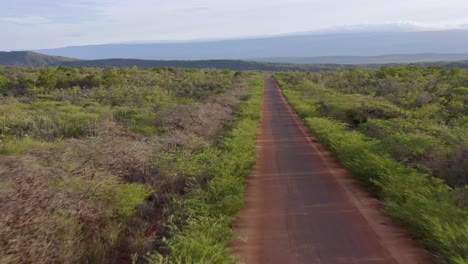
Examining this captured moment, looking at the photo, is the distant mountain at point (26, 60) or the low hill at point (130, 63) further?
the low hill at point (130, 63)

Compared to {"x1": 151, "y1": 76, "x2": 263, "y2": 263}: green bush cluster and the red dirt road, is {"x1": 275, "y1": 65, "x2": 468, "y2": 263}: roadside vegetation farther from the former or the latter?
{"x1": 151, "y1": 76, "x2": 263, "y2": 263}: green bush cluster

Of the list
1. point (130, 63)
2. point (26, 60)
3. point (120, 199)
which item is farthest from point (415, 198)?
point (130, 63)

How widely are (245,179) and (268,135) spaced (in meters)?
7.21

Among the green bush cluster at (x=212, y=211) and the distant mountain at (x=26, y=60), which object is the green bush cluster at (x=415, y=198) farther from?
the distant mountain at (x=26, y=60)

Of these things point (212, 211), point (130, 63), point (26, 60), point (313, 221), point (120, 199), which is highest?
point (26, 60)

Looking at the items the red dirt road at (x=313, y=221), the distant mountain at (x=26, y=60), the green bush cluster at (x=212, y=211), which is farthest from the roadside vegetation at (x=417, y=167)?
the distant mountain at (x=26, y=60)

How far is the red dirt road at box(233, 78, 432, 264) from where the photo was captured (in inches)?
242

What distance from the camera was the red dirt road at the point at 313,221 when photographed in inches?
242

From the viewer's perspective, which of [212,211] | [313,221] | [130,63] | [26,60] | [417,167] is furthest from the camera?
[130,63]

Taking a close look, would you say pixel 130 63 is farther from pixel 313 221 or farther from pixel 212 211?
pixel 313 221

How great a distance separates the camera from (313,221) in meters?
7.49

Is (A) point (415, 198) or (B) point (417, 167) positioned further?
(B) point (417, 167)

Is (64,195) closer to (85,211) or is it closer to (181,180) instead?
(85,211)

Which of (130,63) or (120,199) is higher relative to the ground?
(120,199)
